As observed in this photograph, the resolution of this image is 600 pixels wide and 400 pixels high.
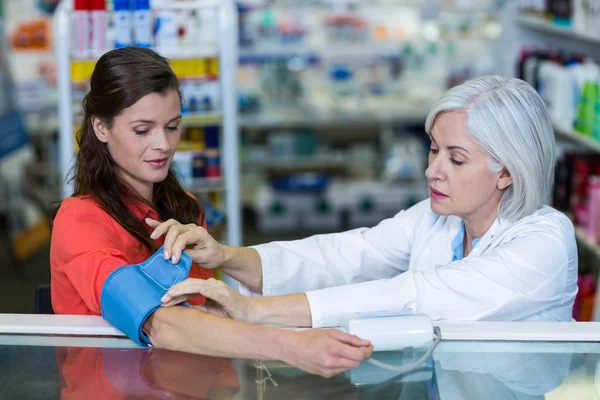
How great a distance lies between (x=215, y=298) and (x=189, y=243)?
232 millimetres

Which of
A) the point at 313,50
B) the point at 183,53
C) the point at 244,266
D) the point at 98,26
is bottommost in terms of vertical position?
the point at 244,266

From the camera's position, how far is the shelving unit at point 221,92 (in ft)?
11.8

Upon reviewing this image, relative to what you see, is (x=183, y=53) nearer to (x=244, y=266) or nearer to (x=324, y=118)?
(x=244, y=266)

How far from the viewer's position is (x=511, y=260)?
1.82 metres

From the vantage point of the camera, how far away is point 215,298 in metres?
1.67

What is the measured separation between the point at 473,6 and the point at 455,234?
3.91 m

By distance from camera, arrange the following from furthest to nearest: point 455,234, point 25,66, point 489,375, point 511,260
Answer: point 25,66
point 455,234
point 511,260
point 489,375

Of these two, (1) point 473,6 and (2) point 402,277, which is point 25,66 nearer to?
(1) point 473,6

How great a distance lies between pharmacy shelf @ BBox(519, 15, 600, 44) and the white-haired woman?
2.08 meters

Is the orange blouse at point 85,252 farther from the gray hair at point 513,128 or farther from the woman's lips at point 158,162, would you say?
the gray hair at point 513,128

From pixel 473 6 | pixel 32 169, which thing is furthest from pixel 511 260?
pixel 32 169

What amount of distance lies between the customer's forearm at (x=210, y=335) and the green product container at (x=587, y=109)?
286 cm

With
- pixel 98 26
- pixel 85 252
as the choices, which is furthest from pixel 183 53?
pixel 85 252

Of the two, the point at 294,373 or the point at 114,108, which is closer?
the point at 294,373
